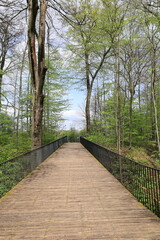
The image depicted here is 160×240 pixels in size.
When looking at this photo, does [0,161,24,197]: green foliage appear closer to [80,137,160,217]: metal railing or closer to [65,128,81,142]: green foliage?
[80,137,160,217]: metal railing

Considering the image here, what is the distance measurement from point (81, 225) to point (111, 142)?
14.3 metres

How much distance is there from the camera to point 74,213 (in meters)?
3.24

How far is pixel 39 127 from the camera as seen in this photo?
394 inches

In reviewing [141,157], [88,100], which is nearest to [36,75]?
[141,157]

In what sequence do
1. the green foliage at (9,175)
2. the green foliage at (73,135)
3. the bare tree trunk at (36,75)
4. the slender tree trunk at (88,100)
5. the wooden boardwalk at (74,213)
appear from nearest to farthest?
the wooden boardwalk at (74,213), the green foliage at (9,175), the bare tree trunk at (36,75), the slender tree trunk at (88,100), the green foliage at (73,135)

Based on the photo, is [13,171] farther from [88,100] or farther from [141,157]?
[88,100]

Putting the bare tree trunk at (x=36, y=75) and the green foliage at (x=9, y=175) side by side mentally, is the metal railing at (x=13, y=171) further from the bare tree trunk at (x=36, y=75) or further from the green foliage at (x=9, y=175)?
the bare tree trunk at (x=36, y=75)

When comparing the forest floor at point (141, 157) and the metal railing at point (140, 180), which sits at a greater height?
the metal railing at point (140, 180)

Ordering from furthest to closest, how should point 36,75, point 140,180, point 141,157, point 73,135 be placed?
point 73,135, point 141,157, point 36,75, point 140,180

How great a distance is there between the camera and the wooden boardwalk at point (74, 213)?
8.46 ft

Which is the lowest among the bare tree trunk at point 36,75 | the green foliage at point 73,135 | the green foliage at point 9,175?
the green foliage at point 9,175

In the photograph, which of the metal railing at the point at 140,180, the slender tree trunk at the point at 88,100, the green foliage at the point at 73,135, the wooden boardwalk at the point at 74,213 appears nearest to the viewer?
the wooden boardwalk at the point at 74,213

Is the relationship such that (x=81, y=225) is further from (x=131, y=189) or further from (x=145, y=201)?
(x=131, y=189)

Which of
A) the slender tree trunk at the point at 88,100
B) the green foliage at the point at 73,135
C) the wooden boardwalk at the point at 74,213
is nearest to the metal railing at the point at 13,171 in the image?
the wooden boardwalk at the point at 74,213
